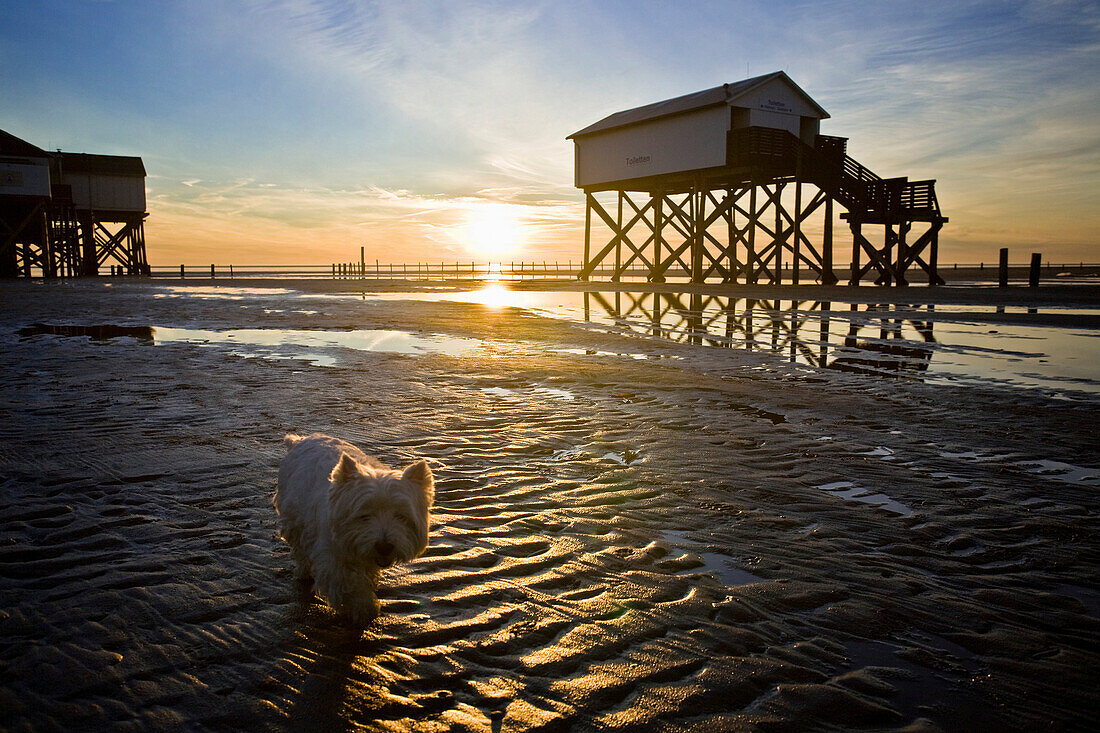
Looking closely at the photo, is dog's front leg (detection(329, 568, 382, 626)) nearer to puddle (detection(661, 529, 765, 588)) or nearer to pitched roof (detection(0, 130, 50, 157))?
puddle (detection(661, 529, 765, 588))

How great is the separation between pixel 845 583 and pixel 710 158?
3222 centimetres

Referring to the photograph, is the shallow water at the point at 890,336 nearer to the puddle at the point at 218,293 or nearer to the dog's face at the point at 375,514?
the dog's face at the point at 375,514

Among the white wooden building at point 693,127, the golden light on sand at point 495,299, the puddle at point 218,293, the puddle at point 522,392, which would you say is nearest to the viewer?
the puddle at point 522,392

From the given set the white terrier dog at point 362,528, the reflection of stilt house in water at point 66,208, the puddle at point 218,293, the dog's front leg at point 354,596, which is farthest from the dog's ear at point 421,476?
the reflection of stilt house in water at point 66,208

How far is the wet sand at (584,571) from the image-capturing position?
9.20 ft

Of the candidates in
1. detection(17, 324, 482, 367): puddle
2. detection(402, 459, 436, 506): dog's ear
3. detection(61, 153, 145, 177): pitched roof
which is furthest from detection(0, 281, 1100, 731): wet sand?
detection(61, 153, 145, 177): pitched roof

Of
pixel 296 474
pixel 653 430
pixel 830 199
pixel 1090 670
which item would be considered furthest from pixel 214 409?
pixel 830 199

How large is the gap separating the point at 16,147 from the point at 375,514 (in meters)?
59.9

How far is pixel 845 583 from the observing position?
382cm

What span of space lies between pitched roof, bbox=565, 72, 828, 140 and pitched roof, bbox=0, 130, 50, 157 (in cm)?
3963

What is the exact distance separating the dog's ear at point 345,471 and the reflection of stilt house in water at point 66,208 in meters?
58.1

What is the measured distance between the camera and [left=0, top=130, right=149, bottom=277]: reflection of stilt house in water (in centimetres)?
4659

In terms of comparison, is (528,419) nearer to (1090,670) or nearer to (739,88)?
(1090,670)

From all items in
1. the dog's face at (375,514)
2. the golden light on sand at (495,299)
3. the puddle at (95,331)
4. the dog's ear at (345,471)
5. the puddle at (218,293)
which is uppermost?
the puddle at (218,293)
